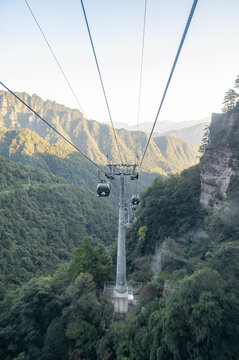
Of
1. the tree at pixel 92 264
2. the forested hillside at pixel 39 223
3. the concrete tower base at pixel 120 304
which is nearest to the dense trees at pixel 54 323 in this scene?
the concrete tower base at pixel 120 304

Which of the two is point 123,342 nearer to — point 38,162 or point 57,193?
point 57,193

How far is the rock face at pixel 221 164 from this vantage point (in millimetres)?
21438

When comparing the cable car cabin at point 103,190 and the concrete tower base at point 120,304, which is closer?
the cable car cabin at point 103,190

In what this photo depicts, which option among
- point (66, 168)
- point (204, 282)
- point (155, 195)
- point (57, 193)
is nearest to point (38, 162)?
point (66, 168)

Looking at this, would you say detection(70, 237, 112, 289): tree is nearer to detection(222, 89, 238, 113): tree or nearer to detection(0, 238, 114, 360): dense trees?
detection(0, 238, 114, 360): dense trees

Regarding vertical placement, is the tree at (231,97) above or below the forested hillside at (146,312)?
above

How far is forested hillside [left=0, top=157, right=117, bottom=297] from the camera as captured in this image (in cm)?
4453

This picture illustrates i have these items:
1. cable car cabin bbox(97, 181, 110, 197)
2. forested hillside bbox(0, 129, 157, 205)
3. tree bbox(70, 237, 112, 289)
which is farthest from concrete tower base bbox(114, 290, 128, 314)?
forested hillside bbox(0, 129, 157, 205)

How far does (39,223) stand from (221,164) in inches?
2187

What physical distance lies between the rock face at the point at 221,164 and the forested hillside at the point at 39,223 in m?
38.4

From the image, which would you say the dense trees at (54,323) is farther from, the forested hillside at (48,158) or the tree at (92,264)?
the forested hillside at (48,158)

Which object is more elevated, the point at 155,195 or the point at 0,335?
the point at 155,195

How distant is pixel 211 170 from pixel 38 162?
453 ft

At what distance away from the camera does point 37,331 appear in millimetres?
13492
